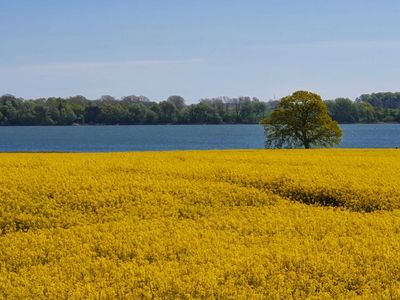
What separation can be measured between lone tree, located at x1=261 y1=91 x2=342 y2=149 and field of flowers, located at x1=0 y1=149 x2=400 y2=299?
4221cm

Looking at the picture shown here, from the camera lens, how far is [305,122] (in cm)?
6581

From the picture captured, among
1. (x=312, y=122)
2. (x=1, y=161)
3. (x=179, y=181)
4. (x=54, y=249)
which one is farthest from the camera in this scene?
(x=312, y=122)

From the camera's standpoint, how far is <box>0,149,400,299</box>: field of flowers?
10.9 m

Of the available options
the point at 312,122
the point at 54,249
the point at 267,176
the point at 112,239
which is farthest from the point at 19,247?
the point at 312,122

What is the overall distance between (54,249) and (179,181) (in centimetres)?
666

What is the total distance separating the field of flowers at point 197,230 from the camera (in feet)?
35.9

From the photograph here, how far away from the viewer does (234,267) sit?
1148cm

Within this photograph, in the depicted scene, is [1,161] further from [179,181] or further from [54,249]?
[54,249]

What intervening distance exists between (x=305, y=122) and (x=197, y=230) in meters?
52.9

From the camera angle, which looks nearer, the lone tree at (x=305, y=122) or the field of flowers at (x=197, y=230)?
the field of flowers at (x=197, y=230)

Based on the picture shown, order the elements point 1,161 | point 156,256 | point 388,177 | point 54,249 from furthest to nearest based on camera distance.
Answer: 1. point 1,161
2. point 388,177
3. point 54,249
4. point 156,256

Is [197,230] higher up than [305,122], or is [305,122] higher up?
[305,122]

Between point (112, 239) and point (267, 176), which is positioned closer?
point (112, 239)

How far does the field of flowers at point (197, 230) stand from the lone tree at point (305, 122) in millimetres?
42209
